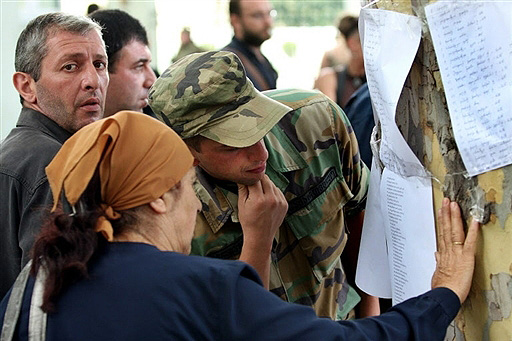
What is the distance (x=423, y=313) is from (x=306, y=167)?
81 cm

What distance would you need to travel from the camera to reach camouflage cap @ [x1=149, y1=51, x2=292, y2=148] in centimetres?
210

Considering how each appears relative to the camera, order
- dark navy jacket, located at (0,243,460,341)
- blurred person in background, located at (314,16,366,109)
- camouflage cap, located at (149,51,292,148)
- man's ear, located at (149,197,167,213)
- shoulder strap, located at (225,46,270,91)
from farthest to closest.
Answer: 1. blurred person in background, located at (314,16,366,109)
2. shoulder strap, located at (225,46,270,91)
3. camouflage cap, located at (149,51,292,148)
4. man's ear, located at (149,197,167,213)
5. dark navy jacket, located at (0,243,460,341)

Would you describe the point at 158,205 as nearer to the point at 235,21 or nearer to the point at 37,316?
the point at 37,316

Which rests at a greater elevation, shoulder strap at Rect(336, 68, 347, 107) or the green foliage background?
shoulder strap at Rect(336, 68, 347, 107)

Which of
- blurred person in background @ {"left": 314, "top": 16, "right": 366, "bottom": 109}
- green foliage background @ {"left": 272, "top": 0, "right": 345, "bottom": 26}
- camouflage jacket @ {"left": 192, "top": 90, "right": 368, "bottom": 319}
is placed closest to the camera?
camouflage jacket @ {"left": 192, "top": 90, "right": 368, "bottom": 319}

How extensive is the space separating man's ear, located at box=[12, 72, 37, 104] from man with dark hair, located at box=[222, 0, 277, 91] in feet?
9.27

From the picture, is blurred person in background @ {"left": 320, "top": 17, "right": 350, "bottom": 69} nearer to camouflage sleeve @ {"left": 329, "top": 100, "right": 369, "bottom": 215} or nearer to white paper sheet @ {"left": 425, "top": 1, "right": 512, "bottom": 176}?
camouflage sleeve @ {"left": 329, "top": 100, "right": 369, "bottom": 215}

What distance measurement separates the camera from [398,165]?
201 centimetres

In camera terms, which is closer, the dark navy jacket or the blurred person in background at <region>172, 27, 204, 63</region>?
the dark navy jacket

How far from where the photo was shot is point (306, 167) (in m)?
2.40

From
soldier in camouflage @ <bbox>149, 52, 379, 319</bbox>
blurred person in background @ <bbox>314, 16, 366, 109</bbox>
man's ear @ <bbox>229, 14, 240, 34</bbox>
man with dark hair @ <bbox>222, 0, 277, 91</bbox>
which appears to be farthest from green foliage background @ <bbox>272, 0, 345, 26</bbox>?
soldier in camouflage @ <bbox>149, 52, 379, 319</bbox>

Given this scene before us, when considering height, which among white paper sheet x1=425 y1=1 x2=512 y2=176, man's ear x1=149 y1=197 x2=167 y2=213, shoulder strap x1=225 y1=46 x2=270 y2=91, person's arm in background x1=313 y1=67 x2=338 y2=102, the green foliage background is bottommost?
the green foliage background

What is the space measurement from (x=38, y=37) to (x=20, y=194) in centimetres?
55

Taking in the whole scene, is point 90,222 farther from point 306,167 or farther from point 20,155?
point 306,167
